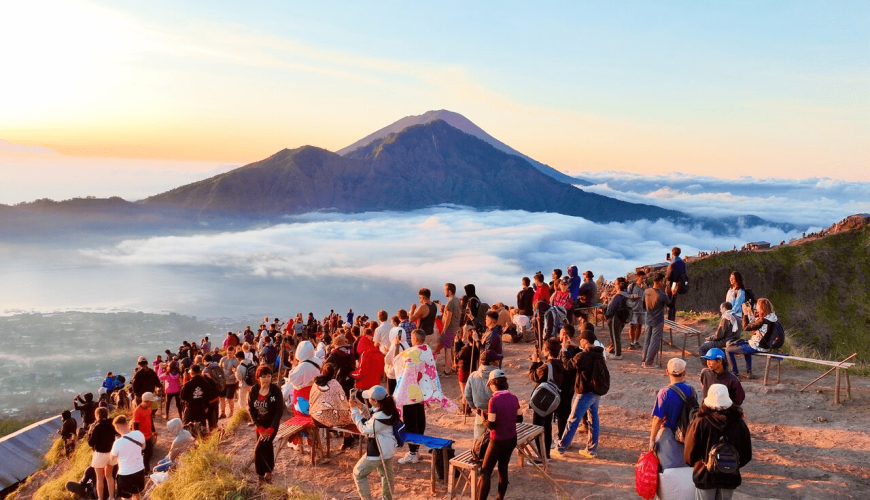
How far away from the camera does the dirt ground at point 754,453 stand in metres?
6.67

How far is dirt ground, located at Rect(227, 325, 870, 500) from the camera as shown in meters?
6.67

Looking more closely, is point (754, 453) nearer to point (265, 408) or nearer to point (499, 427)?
point (499, 427)

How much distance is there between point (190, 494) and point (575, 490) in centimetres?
489

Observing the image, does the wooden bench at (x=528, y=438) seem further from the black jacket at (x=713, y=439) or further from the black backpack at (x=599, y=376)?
A: the black jacket at (x=713, y=439)

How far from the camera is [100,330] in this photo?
192 meters

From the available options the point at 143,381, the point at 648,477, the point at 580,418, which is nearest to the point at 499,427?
the point at 648,477

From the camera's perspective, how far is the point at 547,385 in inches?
259

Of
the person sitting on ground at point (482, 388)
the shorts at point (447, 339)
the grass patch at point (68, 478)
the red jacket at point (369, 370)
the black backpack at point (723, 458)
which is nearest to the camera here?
the black backpack at point (723, 458)

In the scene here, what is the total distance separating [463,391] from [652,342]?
4708 mm

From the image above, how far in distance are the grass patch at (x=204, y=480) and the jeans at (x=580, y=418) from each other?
422 centimetres

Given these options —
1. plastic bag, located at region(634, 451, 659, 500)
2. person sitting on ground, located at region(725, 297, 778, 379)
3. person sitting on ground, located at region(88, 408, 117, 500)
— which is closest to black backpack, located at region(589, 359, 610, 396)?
plastic bag, located at region(634, 451, 659, 500)

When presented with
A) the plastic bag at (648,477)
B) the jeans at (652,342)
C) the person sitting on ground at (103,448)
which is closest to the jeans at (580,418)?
the plastic bag at (648,477)

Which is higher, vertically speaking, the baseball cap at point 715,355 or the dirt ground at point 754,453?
the baseball cap at point 715,355

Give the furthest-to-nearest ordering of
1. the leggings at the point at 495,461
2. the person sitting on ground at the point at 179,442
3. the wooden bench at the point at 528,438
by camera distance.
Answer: the person sitting on ground at the point at 179,442
the wooden bench at the point at 528,438
the leggings at the point at 495,461
